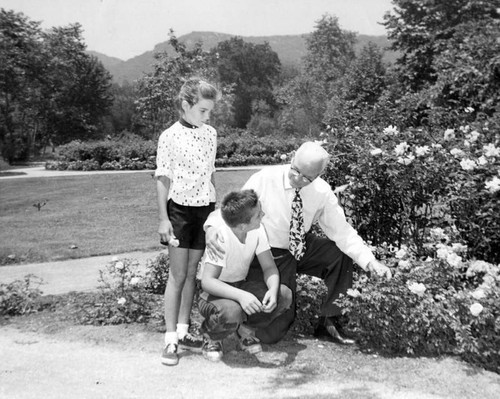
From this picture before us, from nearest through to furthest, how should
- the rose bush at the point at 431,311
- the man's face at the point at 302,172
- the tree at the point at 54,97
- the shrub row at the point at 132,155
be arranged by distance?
the rose bush at the point at 431,311, the man's face at the point at 302,172, the shrub row at the point at 132,155, the tree at the point at 54,97

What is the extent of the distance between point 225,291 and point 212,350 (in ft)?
1.36

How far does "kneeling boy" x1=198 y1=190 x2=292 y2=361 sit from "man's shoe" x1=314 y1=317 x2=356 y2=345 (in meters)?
0.43

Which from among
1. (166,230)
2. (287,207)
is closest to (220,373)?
(166,230)

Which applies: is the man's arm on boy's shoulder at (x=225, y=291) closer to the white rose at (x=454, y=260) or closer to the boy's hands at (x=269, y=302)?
the boy's hands at (x=269, y=302)

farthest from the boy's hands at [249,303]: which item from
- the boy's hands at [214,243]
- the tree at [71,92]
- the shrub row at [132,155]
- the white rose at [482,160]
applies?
the tree at [71,92]

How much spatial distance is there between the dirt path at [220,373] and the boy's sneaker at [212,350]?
5 cm

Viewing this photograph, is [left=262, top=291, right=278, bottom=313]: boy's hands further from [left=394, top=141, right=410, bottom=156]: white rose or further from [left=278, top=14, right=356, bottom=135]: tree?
[left=278, top=14, right=356, bottom=135]: tree

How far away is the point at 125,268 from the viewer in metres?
4.37

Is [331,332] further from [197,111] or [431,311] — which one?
[197,111]

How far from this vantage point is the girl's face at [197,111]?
3572mm

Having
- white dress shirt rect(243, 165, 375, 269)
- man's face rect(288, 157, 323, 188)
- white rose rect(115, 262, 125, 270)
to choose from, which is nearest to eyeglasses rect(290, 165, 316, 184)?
man's face rect(288, 157, 323, 188)

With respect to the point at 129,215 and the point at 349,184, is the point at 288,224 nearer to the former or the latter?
the point at 349,184

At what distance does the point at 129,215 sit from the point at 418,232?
7168mm

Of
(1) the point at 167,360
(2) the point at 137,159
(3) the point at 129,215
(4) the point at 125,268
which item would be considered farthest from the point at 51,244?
(2) the point at 137,159
